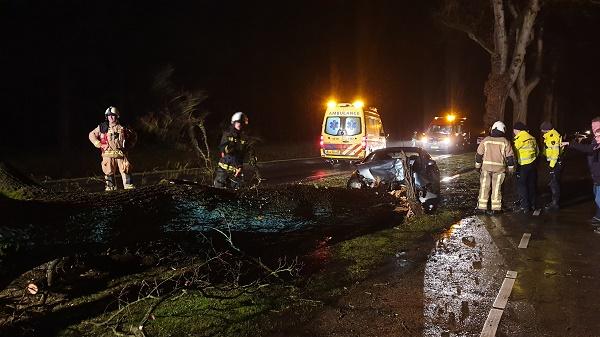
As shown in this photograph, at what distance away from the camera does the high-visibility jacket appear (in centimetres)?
902

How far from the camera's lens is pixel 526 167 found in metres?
9.02

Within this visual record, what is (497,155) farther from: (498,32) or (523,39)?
(523,39)

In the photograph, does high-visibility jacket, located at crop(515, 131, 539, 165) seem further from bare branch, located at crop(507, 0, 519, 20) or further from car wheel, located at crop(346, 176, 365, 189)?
bare branch, located at crop(507, 0, 519, 20)

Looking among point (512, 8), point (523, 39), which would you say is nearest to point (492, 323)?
point (523, 39)

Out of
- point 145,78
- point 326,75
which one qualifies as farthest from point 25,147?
point 326,75

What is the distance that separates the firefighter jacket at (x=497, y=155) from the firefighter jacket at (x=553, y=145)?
4.03 ft

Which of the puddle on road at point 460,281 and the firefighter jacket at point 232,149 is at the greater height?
the firefighter jacket at point 232,149

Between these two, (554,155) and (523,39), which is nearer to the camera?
(554,155)

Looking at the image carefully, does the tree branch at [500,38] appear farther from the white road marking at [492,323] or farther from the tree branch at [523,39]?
the white road marking at [492,323]

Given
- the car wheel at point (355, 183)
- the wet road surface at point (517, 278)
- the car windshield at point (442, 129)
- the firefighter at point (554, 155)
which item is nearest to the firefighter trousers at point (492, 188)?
the wet road surface at point (517, 278)

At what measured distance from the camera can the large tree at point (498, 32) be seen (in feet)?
56.2

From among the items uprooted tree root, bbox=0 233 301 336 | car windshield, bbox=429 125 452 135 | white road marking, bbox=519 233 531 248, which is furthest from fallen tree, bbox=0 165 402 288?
car windshield, bbox=429 125 452 135

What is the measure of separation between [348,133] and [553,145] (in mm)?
7441

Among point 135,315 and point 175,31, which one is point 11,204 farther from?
point 175,31
